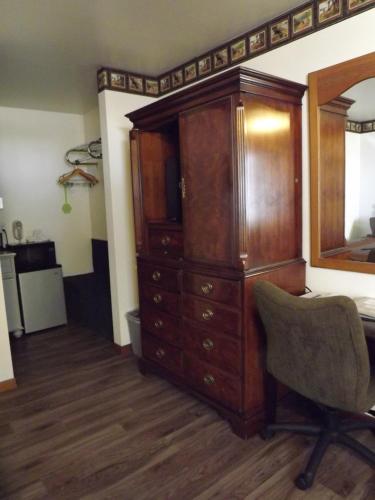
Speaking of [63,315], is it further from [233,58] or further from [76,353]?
[233,58]

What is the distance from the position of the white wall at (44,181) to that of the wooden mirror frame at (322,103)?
120 inches

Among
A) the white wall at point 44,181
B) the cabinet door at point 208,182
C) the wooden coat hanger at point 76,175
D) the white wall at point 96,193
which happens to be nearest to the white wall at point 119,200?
the cabinet door at point 208,182

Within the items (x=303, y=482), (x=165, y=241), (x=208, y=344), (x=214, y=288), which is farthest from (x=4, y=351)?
(x=303, y=482)

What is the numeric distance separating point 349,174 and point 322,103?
443 millimetres

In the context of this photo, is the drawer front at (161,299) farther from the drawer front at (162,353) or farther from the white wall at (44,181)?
the white wall at (44,181)

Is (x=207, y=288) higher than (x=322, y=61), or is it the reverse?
(x=322, y=61)

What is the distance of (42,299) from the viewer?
3.68 m

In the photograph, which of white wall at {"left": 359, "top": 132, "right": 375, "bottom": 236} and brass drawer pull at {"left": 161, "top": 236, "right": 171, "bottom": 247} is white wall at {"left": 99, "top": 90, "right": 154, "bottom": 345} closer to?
brass drawer pull at {"left": 161, "top": 236, "right": 171, "bottom": 247}

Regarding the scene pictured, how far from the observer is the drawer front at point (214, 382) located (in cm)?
198

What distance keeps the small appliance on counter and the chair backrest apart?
2682 mm

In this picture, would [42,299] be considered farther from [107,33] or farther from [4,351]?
[107,33]

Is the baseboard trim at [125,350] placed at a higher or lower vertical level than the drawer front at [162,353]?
lower

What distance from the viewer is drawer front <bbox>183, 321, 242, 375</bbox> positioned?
6.37 feet

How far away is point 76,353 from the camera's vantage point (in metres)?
3.18
